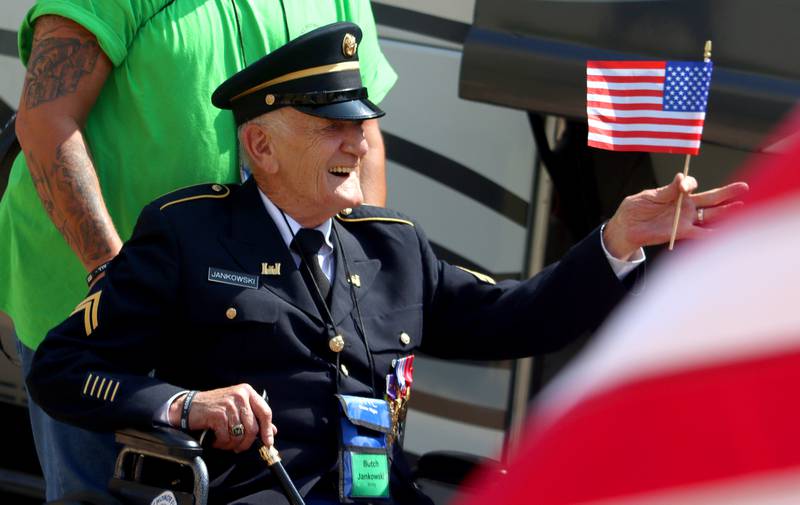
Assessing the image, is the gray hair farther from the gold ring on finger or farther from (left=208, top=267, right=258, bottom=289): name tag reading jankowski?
the gold ring on finger

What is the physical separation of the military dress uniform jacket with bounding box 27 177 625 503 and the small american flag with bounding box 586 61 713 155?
22 centimetres

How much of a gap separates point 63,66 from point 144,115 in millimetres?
189

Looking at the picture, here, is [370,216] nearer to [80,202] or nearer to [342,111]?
[342,111]

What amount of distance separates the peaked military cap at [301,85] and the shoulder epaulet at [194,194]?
143 mm

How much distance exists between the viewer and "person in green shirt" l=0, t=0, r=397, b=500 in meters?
2.66

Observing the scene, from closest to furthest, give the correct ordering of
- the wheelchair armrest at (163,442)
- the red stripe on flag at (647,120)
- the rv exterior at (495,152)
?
1. the wheelchair armrest at (163,442)
2. the red stripe on flag at (647,120)
3. the rv exterior at (495,152)

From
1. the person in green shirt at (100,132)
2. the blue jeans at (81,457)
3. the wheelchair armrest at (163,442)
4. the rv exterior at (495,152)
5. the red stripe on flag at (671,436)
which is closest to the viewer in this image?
the red stripe on flag at (671,436)

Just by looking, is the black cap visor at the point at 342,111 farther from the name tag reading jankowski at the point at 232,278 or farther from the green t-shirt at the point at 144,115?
the name tag reading jankowski at the point at 232,278

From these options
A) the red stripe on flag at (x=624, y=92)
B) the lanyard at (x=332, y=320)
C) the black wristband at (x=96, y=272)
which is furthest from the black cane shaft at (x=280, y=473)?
the red stripe on flag at (x=624, y=92)

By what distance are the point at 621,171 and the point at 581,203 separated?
17 centimetres

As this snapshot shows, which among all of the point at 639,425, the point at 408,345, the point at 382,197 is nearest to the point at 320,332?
the point at 408,345

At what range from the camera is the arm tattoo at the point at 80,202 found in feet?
8.69

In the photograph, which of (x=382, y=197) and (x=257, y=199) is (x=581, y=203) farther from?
(x=257, y=199)

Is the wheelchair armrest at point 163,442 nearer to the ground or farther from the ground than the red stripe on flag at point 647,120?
nearer to the ground
